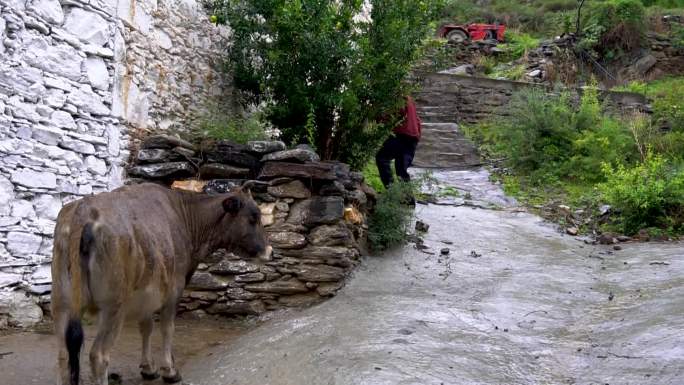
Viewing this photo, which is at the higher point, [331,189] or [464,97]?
[464,97]

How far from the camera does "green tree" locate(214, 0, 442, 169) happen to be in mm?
8695

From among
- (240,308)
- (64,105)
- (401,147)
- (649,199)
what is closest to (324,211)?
(240,308)

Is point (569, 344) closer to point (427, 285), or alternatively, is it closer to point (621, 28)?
point (427, 285)

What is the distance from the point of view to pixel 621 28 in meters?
22.0

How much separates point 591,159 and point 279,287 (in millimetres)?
7591

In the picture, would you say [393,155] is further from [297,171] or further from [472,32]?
[472,32]

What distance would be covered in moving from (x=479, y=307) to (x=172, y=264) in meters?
3.37

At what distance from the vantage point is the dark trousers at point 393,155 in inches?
403

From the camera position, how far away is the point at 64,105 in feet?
23.9

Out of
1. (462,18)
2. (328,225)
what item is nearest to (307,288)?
(328,225)

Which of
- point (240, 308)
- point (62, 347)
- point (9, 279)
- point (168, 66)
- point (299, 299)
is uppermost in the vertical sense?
point (168, 66)

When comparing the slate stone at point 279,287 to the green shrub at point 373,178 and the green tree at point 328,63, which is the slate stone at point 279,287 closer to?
the green tree at point 328,63

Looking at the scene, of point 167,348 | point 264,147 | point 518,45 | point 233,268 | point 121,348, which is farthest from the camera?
point 518,45

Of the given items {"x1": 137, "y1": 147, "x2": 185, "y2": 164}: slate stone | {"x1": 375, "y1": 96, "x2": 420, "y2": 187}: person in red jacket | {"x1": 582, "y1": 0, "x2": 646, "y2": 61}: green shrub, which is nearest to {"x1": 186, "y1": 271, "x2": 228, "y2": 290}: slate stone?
{"x1": 137, "y1": 147, "x2": 185, "y2": 164}: slate stone
